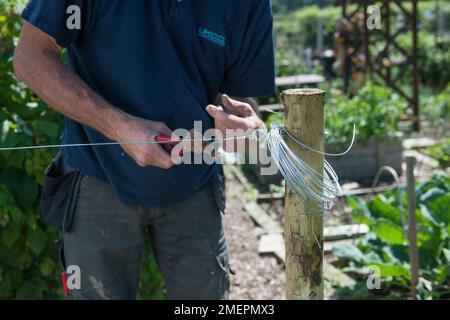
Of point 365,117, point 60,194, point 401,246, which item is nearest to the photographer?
point 60,194

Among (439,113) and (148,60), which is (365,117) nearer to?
(439,113)

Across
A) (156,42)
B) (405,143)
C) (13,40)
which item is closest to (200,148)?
(156,42)

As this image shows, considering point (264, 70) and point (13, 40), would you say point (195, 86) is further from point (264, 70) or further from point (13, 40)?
point (13, 40)

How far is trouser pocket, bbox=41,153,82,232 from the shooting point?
8.31 ft

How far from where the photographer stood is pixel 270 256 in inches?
199

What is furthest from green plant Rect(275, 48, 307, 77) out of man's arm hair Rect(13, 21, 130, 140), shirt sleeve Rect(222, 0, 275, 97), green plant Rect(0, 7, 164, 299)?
man's arm hair Rect(13, 21, 130, 140)

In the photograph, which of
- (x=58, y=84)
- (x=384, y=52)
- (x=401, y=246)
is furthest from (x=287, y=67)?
(x=58, y=84)

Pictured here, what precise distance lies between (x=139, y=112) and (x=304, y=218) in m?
0.68

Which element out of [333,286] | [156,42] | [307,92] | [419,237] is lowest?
[333,286]

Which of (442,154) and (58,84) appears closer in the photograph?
(58,84)

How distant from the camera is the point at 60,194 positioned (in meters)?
2.59

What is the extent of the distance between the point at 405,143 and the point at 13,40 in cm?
605

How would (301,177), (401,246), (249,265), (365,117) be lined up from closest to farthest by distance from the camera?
1. (301,177)
2. (401,246)
3. (249,265)
4. (365,117)

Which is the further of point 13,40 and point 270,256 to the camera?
point 270,256
